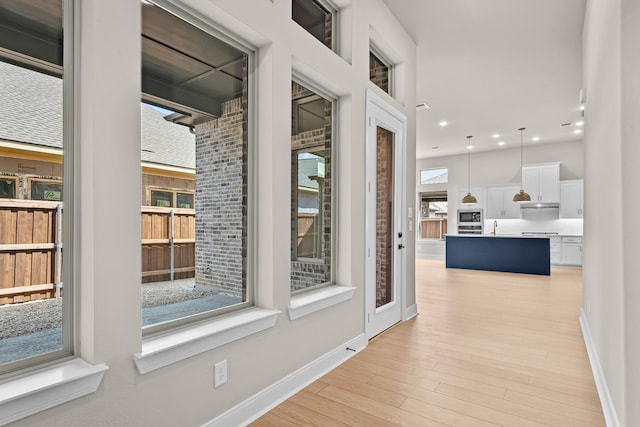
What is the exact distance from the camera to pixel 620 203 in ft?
5.77

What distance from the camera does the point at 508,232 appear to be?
991 centimetres

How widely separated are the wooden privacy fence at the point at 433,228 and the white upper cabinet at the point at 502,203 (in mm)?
1509

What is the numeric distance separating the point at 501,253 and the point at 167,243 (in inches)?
308

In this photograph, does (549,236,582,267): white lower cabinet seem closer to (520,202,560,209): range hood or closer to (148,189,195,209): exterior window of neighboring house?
(520,202,560,209): range hood

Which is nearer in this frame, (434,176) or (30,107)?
(30,107)

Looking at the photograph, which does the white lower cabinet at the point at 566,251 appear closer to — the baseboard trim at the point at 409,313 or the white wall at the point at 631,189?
the baseboard trim at the point at 409,313

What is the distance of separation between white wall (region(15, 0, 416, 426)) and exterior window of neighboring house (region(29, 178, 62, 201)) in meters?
0.11

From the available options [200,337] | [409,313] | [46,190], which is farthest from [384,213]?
[46,190]

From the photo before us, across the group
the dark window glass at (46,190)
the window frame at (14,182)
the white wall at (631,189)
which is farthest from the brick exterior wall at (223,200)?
the white wall at (631,189)

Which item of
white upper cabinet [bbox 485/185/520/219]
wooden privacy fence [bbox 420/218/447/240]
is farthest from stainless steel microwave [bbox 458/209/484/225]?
wooden privacy fence [bbox 420/218/447/240]

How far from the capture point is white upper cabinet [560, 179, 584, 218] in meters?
8.77

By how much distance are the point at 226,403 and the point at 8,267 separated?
1191 millimetres

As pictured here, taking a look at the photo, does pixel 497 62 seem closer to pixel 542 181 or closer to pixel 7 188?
pixel 7 188

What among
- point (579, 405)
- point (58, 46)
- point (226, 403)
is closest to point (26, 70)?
point (58, 46)
